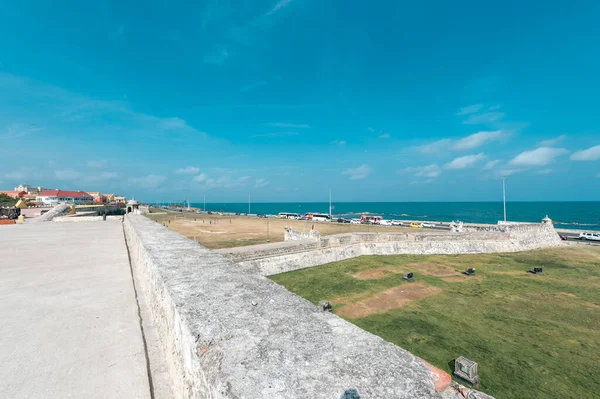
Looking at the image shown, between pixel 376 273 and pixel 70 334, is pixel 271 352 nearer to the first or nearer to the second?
pixel 70 334

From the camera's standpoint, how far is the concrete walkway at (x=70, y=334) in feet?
9.16

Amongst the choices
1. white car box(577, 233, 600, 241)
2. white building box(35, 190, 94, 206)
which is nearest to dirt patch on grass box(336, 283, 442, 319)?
white car box(577, 233, 600, 241)

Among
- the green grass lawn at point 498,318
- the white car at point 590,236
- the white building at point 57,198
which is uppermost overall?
the white building at point 57,198

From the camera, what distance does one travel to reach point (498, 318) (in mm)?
8797

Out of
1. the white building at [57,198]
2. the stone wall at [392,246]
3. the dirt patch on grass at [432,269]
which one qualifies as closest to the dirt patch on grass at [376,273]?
the dirt patch on grass at [432,269]

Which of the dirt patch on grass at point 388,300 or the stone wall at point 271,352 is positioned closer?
the stone wall at point 271,352

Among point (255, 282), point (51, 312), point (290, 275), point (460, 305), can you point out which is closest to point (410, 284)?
point (460, 305)

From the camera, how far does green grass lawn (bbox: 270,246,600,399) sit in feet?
19.7

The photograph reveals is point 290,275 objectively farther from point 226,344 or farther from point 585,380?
point 226,344

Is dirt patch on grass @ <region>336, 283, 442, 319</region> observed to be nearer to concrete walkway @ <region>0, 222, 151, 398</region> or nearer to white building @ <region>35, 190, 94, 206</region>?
concrete walkway @ <region>0, 222, 151, 398</region>

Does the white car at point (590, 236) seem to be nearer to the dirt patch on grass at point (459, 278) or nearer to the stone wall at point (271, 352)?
the dirt patch on grass at point (459, 278)

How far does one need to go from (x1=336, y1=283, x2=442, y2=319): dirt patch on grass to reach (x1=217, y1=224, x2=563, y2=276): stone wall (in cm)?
482

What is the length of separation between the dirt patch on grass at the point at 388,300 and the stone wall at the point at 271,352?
6.95 metres

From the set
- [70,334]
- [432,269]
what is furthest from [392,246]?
[70,334]
